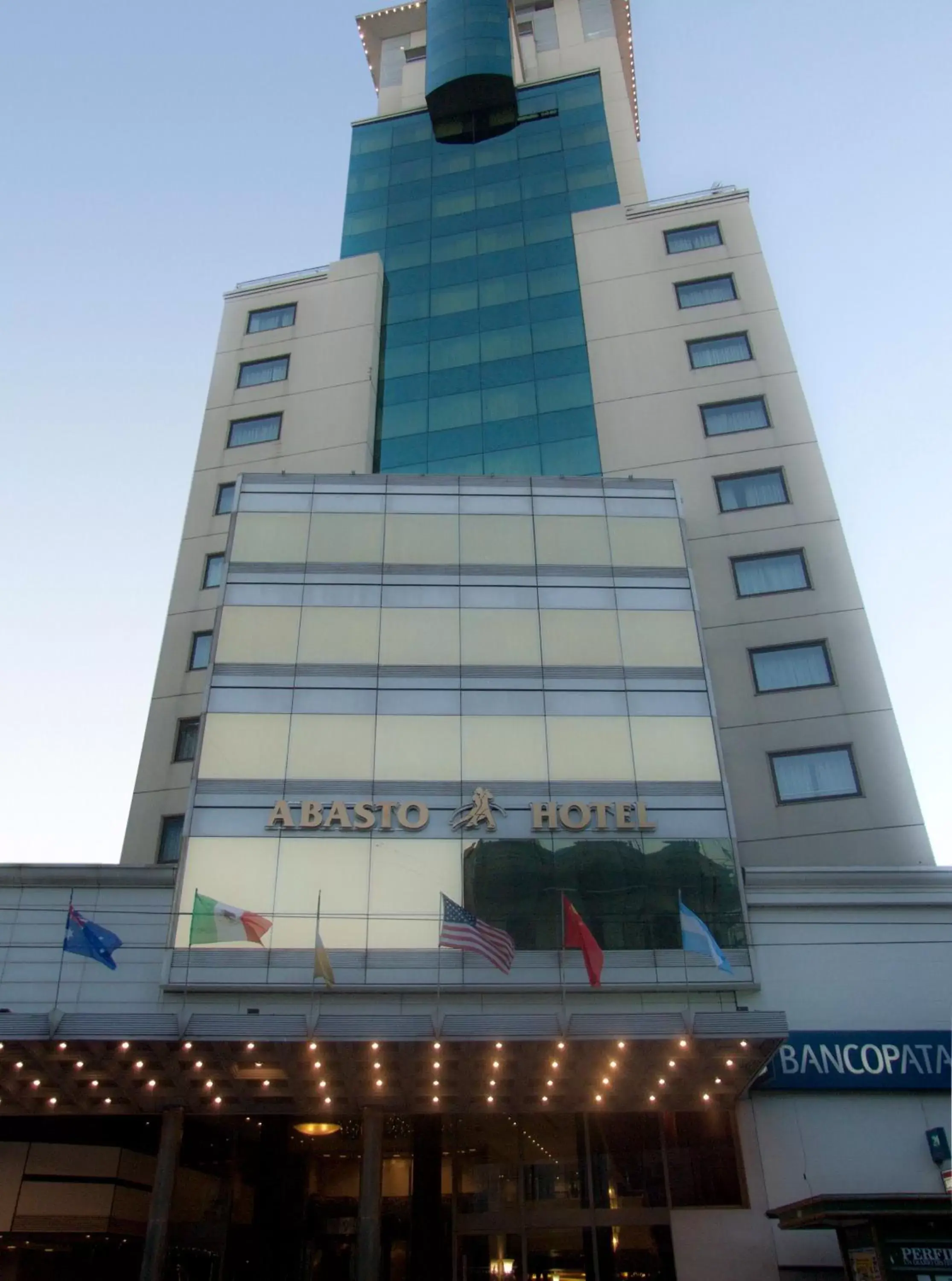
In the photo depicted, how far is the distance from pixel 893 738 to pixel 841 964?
8.96 meters

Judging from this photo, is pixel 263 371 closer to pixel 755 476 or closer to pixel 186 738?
pixel 186 738

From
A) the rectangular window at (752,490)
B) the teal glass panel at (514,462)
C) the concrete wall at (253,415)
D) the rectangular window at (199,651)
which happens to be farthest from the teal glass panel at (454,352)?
the rectangular window at (199,651)

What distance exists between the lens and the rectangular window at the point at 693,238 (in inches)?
1821

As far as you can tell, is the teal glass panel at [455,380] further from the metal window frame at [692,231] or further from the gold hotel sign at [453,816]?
the gold hotel sign at [453,816]

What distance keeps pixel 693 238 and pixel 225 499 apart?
987 inches

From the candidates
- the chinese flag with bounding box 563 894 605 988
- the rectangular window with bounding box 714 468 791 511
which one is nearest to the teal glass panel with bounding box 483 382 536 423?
the rectangular window with bounding box 714 468 791 511

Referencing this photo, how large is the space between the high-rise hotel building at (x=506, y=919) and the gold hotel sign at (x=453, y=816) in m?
0.09

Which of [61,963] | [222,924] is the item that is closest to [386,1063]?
[222,924]

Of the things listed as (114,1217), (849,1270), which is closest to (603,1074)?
(849,1270)

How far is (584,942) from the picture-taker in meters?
23.0

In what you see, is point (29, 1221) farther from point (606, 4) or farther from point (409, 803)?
point (606, 4)

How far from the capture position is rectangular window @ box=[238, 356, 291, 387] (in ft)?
152

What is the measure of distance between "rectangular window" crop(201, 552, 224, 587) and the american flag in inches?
829

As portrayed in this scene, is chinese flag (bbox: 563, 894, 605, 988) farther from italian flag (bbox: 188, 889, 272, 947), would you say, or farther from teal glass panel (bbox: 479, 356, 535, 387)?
teal glass panel (bbox: 479, 356, 535, 387)
